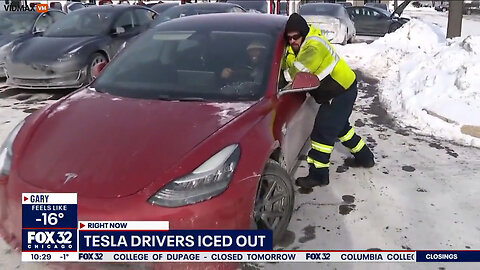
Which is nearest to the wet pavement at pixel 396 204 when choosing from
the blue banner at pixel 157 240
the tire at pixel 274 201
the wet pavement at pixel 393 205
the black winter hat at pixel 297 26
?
the wet pavement at pixel 393 205

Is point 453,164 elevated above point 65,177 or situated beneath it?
situated beneath

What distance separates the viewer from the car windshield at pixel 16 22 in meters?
9.41

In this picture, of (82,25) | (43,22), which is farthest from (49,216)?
(43,22)

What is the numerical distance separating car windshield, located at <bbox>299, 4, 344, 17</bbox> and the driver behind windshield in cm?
1008

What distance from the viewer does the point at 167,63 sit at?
3508mm

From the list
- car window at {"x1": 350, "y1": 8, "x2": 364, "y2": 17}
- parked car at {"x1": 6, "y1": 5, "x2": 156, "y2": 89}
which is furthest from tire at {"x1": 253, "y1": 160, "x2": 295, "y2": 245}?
car window at {"x1": 350, "y1": 8, "x2": 364, "y2": 17}

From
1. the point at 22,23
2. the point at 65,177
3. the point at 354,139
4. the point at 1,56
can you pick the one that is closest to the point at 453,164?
the point at 354,139

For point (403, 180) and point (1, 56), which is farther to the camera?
Result: point (1, 56)

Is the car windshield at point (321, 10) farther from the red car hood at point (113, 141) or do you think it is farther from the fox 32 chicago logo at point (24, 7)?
the red car hood at point (113, 141)

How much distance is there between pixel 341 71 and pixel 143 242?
91.4 inches

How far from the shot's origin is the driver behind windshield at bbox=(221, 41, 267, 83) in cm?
328

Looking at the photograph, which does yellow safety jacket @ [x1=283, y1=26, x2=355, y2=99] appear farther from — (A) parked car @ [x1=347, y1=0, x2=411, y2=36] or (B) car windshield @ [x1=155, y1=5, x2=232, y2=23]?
(A) parked car @ [x1=347, y1=0, x2=411, y2=36]

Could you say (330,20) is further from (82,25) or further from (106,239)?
(106,239)

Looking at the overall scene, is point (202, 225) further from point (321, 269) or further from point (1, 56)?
point (1, 56)
